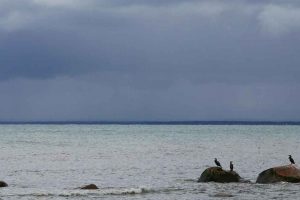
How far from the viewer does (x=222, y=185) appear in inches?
1570

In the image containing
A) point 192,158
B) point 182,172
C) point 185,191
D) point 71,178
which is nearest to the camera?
point 185,191

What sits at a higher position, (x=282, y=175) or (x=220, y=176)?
(x=282, y=175)

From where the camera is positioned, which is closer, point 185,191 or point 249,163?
point 185,191

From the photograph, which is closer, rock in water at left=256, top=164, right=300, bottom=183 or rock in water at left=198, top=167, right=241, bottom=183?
rock in water at left=256, top=164, right=300, bottom=183

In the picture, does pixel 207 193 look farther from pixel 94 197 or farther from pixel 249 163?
pixel 249 163

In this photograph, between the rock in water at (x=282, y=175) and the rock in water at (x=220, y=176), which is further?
the rock in water at (x=220, y=176)

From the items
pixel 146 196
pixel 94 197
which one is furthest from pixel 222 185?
pixel 94 197

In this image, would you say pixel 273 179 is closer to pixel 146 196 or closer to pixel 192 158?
pixel 146 196

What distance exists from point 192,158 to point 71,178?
2488cm

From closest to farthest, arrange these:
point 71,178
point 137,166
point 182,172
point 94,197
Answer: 1. point 94,197
2. point 71,178
3. point 182,172
4. point 137,166

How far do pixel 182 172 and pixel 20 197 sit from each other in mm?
20377

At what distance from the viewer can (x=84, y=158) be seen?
7200cm

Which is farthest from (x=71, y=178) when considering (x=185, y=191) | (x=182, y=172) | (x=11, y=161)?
(x=11, y=161)

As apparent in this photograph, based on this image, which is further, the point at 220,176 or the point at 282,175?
the point at 220,176
